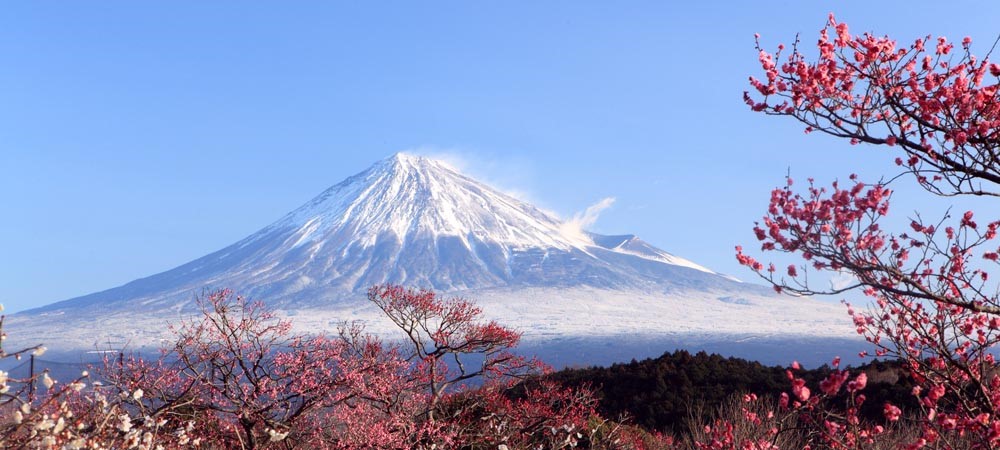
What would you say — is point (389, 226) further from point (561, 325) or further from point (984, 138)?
point (984, 138)

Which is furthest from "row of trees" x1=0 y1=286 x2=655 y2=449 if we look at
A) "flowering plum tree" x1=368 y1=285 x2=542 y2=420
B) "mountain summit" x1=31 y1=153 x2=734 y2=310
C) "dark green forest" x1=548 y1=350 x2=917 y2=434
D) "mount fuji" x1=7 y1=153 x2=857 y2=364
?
"mountain summit" x1=31 y1=153 x2=734 y2=310

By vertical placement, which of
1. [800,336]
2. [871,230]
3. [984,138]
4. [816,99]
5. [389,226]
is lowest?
[800,336]

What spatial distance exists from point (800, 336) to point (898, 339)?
153454 millimetres

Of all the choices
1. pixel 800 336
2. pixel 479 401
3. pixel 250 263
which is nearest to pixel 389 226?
pixel 250 263

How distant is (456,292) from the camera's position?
16062 cm

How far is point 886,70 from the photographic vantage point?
235 inches

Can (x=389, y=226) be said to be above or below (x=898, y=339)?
above

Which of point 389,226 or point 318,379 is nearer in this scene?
point 318,379

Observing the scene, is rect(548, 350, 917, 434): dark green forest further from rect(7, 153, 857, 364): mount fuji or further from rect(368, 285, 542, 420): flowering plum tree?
rect(7, 153, 857, 364): mount fuji

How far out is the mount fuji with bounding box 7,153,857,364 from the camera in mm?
142750

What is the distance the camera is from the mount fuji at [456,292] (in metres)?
143

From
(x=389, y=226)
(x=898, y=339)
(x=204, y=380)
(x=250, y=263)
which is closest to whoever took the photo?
(x=898, y=339)

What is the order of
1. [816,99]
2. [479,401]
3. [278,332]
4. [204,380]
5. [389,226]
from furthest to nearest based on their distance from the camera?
[389,226] → [479,401] → [278,332] → [204,380] → [816,99]

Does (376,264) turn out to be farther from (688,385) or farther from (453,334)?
(453,334)
